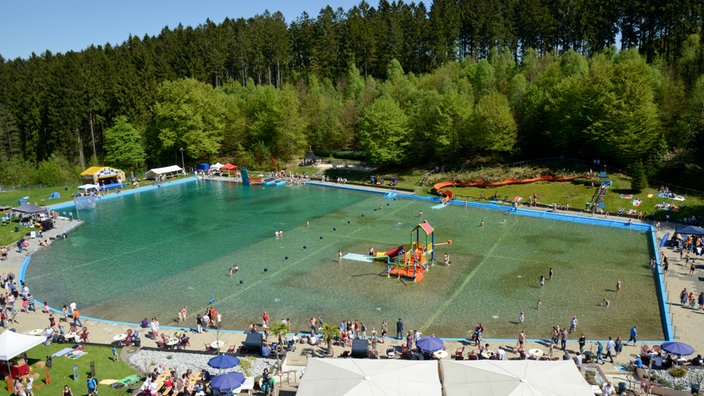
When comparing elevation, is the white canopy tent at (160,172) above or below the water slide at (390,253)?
above

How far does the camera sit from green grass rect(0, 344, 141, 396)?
20625mm

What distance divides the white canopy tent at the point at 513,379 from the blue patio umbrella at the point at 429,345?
406 cm

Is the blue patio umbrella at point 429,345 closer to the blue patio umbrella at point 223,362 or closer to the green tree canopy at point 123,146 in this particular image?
the blue patio umbrella at point 223,362

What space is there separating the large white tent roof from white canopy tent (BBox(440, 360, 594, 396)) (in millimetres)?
17487

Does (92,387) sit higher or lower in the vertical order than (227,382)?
lower

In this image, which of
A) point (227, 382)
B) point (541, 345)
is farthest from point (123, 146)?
point (541, 345)

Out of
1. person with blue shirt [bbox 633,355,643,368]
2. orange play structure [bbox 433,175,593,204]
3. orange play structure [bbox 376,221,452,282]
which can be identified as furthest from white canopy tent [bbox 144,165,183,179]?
person with blue shirt [bbox 633,355,643,368]

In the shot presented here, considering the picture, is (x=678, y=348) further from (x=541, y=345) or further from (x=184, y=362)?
(x=184, y=362)

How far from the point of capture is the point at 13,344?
834 inches

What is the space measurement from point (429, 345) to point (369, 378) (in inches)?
248

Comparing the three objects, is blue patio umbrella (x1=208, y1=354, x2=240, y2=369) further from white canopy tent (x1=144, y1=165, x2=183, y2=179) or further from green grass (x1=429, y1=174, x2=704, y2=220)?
white canopy tent (x1=144, y1=165, x2=183, y2=179)

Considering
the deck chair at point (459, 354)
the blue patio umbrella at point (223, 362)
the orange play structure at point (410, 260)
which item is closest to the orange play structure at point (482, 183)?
the orange play structure at point (410, 260)

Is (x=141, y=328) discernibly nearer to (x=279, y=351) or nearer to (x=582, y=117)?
(x=279, y=351)

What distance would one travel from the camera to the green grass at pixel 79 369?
20.6 m
